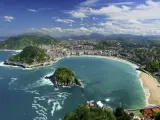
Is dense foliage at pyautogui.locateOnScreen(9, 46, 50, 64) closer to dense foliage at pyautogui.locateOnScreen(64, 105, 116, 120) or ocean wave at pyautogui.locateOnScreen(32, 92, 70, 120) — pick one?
ocean wave at pyautogui.locateOnScreen(32, 92, 70, 120)

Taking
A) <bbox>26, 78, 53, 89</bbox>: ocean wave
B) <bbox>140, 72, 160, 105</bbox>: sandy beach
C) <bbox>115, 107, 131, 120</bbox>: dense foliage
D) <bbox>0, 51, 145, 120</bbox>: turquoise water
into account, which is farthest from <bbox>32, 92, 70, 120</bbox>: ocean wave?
<bbox>140, 72, 160, 105</bbox>: sandy beach

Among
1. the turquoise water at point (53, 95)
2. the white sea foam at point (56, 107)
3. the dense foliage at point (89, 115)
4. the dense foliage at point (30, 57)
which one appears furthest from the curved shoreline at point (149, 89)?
the dense foliage at point (30, 57)

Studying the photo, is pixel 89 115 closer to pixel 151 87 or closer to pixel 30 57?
pixel 151 87

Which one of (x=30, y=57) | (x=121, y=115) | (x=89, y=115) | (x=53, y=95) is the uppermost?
(x=89, y=115)

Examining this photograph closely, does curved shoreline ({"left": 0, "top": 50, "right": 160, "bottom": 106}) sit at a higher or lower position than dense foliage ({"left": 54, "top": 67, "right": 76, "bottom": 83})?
lower


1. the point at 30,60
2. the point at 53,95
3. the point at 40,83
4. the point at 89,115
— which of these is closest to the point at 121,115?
the point at 89,115

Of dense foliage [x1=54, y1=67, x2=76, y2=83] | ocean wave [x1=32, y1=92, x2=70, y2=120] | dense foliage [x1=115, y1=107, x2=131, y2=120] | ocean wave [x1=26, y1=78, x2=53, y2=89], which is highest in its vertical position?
dense foliage [x1=54, y1=67, x2=76, y2=83]

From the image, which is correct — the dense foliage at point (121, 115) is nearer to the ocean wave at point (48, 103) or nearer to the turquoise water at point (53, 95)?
the turquoise water at point (53, 95)

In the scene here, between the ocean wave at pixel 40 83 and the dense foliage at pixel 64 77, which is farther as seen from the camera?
the ocean wave at pixel 40 83
